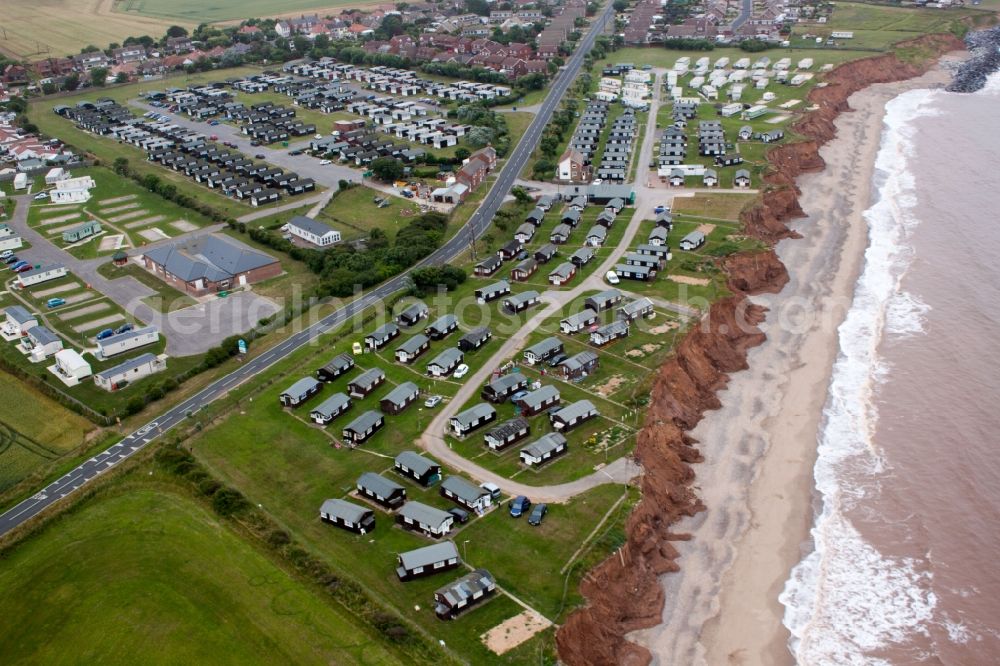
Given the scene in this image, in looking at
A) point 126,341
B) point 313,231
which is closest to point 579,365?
point 126,341

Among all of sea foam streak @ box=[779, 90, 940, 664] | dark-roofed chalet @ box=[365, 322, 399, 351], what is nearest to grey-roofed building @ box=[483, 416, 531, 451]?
dark-roofed chalet @ box=[365, 322, 399, 351]

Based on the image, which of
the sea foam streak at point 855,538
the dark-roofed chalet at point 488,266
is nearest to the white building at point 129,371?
the dark-roofed chalet at point 488,266

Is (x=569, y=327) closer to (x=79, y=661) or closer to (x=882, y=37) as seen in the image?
(x=79, y=661)

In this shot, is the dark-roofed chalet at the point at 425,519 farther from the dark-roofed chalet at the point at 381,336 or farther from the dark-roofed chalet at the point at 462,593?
the dark-roofed chalet at the point at 381,336

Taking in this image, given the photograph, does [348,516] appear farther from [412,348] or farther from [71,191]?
[71,191]

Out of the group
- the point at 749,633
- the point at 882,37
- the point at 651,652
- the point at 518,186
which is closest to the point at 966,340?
the point at 749,633
